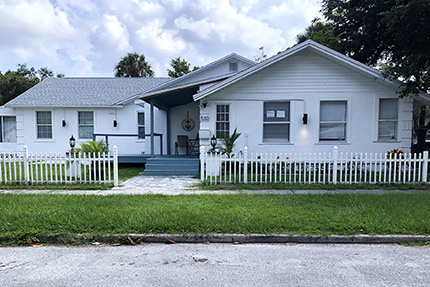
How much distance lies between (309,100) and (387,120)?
3.09 m

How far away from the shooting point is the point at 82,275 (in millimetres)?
3197

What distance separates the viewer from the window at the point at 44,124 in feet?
47.5

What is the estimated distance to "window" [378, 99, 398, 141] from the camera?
1030cm

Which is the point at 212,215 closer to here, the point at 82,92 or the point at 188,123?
the point at 188,123

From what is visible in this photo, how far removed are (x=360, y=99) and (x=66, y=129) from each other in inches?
562

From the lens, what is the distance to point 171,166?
10492mm

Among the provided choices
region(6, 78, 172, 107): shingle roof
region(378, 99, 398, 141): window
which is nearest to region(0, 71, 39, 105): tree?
region(6, 78, 172, 107): shingle roof

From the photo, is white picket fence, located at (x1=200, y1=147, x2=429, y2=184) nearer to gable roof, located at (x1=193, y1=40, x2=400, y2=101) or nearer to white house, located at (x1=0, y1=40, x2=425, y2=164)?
white house, located at (x1=0, y1=40, x2=425, y2=164)

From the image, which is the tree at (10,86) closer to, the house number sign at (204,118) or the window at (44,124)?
the window at (44,124)

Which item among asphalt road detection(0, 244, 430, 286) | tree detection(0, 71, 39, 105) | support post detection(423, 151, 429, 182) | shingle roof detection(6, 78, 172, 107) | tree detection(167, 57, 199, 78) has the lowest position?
asphalt road detection(0, 244, 430, 286)

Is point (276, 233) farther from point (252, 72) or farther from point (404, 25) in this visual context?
point (404, 25)

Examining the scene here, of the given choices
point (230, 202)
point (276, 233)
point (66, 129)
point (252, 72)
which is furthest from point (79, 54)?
point (276, 233)

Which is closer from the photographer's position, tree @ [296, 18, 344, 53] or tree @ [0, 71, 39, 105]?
tree @ [296, 18, 344, 53]

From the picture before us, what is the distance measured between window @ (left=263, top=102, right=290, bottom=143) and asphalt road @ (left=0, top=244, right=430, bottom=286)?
271 inches
